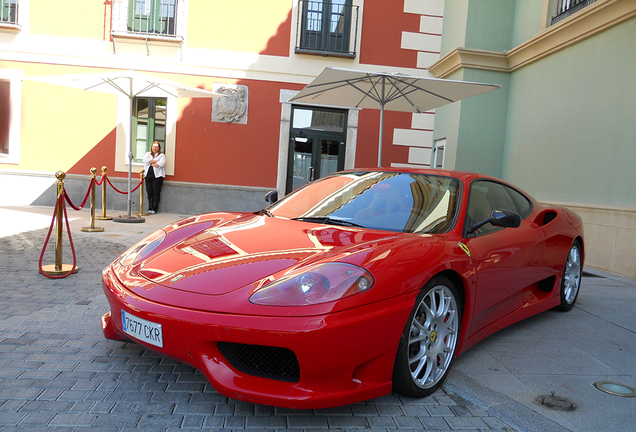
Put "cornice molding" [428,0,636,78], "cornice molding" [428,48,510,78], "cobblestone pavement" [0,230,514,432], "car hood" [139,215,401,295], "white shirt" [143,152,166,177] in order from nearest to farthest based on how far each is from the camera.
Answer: "cobblestone pavement" [0,230,514,432] → "car hood" [139,215,401,295] → "cornice molding" [428,0,636,78] → "cornice molding" [428,48,510,78] → "white shirt" [143,152,166,177]

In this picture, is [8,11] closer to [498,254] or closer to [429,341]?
[498,254]

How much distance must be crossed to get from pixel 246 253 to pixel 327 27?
10.6 meters

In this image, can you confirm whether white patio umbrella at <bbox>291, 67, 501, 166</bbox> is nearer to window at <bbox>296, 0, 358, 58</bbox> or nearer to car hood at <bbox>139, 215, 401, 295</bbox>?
window at <bbox>296, 0, 358, 58</bbox>

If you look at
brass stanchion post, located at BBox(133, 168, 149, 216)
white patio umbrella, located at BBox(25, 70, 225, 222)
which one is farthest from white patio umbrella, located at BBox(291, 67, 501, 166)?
brass stanchion post, located at BBox(133, 168, 149, 216)

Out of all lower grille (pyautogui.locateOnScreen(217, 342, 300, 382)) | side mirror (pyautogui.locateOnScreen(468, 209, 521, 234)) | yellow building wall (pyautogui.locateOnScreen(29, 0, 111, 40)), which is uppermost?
yellow building wall (pyautogui.locateOnScreen(29, 0, 111, 40))

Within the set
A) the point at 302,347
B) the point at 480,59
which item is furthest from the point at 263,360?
the point at 480,59

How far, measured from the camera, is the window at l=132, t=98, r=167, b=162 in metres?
12.1

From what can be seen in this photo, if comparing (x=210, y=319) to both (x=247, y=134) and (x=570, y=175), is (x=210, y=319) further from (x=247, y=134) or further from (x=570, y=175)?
(x=247, y=134)

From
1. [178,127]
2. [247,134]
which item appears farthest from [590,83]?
[178,127]

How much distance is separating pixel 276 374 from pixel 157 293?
0.70 m

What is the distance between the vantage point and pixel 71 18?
1151 cm

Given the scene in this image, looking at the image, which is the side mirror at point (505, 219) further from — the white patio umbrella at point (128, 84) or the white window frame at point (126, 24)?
the white window frame at point (126, 24)

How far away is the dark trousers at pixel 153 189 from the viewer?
11.5 meters

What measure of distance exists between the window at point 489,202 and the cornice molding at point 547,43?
→ 4.68m
